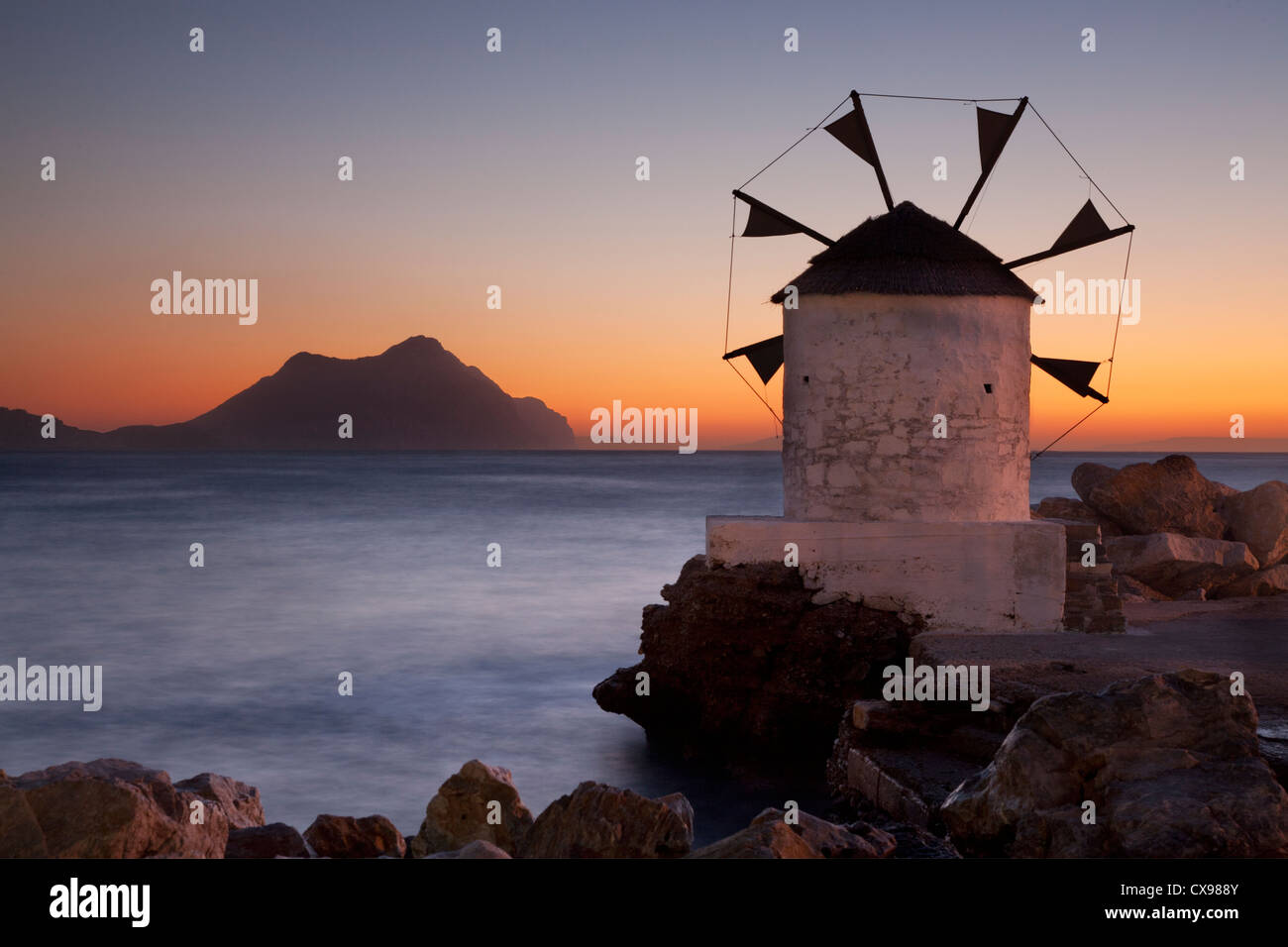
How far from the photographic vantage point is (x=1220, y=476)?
3821 inches

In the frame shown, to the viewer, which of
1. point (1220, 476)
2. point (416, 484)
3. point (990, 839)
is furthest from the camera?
point (1220, 476)

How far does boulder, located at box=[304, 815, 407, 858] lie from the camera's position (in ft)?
22.5

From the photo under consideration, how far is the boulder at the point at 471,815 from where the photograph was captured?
277 inches

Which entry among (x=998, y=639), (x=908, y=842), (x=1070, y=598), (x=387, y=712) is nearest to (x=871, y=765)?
(x=908, y=842)

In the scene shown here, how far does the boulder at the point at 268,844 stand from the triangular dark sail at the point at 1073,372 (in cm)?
813

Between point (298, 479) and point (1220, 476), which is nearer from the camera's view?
point (298, 479)

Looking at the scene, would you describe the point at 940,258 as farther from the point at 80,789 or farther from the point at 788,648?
the point at 80,789

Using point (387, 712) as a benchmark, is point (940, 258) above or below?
above

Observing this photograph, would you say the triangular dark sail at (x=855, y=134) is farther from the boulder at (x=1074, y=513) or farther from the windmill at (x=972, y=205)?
the boulder at (x=1074, y=513)

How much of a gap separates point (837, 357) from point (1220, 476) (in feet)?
327

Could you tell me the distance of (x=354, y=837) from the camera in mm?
6996

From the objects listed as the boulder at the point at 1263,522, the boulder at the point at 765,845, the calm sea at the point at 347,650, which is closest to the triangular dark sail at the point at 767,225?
the calm sea at the point at 347,650

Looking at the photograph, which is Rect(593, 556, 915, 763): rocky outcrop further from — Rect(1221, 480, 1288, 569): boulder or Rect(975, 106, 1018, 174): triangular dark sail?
Rect(1221, 480, 1288, 569): boulder

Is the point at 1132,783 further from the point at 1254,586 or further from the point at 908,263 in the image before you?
the point at 1254,586
